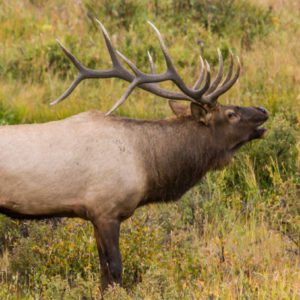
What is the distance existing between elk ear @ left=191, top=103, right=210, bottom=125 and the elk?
0.02m

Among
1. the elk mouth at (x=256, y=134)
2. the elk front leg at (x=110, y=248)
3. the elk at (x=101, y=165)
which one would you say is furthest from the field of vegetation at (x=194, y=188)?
the elk mouth at (x=256, y=134)

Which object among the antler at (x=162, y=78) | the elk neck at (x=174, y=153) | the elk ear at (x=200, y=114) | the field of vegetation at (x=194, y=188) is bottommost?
the field of vegetation at (x=194, y=188)

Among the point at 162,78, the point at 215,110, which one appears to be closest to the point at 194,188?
the point at 215,110

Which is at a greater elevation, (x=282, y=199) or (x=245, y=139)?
(x=245, y=139)

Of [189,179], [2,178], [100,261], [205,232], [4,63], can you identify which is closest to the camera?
[2,178]

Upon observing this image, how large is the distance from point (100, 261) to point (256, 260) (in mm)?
1369

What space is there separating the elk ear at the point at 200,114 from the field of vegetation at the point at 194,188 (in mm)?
1102

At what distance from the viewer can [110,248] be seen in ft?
15.6

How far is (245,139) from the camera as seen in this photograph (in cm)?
547

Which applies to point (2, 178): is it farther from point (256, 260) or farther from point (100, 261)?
point (256, 260)

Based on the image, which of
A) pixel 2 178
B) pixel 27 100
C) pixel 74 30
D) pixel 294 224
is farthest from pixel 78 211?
pixel 74 30

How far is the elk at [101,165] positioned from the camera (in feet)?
15.4

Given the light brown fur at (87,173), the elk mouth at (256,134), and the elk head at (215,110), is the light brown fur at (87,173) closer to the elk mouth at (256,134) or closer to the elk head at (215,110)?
the elk head at (215,110)

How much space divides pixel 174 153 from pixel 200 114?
0.45 m
